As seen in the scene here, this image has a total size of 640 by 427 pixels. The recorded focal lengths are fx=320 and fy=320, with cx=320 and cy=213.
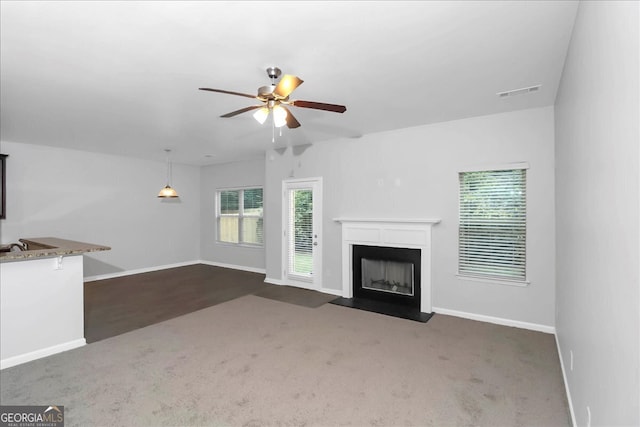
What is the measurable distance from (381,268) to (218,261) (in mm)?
4795

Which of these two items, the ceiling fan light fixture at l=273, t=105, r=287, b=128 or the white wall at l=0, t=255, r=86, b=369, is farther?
the white wall at l=0, t=255, r=86, b=369

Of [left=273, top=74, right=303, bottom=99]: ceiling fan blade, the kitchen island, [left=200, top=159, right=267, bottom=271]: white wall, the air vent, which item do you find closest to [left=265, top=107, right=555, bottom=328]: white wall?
the air vent

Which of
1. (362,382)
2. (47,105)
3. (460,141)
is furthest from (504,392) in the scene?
(47,105)

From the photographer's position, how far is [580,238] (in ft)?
6.64

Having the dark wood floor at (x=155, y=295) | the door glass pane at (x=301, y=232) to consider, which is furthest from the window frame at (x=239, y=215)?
the door glass pane at (x=301, y=232)

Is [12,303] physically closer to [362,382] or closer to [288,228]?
[362,382]

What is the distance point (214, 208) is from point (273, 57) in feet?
20.9

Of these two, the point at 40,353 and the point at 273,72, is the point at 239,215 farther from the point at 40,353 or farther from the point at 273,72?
the point at 273,72

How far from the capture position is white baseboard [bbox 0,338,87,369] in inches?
116

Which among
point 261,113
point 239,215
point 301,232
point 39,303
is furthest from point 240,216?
point 261,113

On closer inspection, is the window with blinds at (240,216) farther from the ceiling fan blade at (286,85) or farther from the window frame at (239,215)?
the ceiling fan blade at (286,85)

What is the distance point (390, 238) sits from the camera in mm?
4875

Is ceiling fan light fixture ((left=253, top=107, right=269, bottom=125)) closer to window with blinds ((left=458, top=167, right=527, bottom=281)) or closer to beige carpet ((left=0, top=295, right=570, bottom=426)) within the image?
beige carpet ((left=0, top=295, right=570, bottom=426))

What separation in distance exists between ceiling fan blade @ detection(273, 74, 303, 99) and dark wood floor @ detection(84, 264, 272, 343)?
3383 mm
